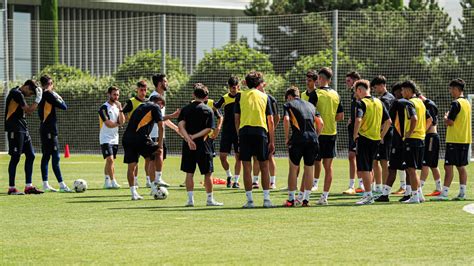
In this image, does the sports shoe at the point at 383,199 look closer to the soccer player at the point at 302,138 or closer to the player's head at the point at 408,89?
the soccer player at the point at 302,138

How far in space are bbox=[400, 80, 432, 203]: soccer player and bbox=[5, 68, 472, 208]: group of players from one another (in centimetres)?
2

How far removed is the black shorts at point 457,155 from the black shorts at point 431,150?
2.59 ft

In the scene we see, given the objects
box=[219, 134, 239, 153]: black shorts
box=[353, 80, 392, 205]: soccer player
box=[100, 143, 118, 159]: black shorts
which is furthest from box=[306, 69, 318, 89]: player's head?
box=[100, 143, 118, 159]: black shorts

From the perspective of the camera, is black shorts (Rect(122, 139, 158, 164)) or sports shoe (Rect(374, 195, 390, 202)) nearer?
sports shoe (Rect(374, 195, 390, 202))

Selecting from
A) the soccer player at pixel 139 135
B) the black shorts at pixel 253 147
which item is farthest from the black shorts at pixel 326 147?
the soccer player at pixel 139 135

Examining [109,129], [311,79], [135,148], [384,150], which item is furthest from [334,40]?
[135,148]

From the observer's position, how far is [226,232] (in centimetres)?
1116

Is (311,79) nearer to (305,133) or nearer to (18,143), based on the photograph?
(305,133)

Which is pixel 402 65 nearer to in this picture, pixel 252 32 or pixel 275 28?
pixel 275 28

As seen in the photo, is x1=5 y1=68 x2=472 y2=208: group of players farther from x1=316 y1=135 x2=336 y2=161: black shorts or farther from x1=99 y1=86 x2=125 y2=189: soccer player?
x1=99 y1=86 x2=125 y2=189: soccer player

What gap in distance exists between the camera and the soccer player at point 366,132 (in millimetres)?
14719

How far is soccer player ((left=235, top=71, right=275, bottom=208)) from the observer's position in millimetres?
14109

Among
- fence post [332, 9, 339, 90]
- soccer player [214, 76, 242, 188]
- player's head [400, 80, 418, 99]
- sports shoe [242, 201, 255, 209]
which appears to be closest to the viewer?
sports shoe [242, 201, 255, 209]

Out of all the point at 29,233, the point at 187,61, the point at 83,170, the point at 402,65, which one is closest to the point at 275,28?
the point at 402,65
